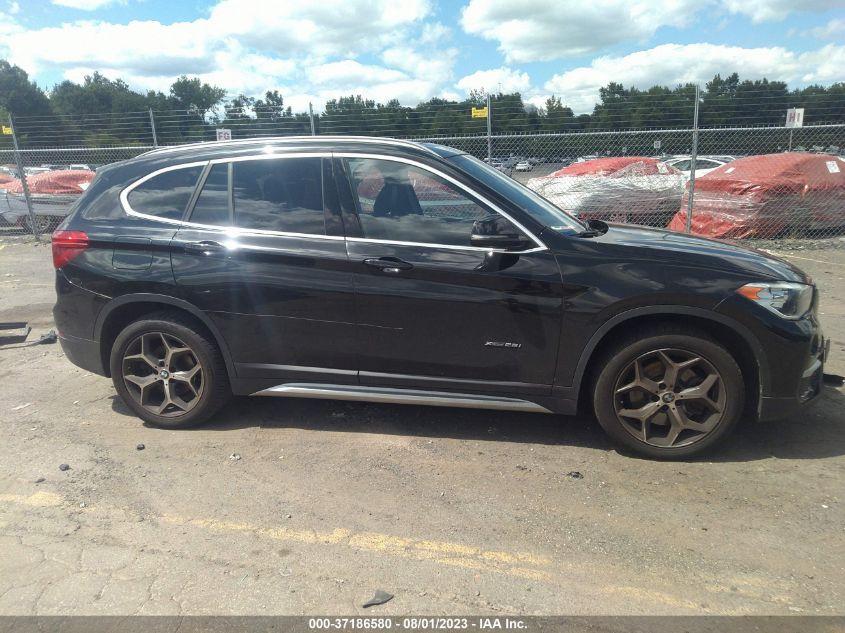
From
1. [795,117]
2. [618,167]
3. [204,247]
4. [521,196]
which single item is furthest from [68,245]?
[795,117]

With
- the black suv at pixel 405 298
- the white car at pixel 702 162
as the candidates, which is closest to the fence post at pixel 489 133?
the black suv at pixel 405 298

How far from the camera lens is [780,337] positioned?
135 inches

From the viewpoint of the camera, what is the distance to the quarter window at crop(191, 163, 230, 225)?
4.07 m

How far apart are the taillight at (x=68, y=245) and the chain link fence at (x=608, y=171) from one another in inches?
290

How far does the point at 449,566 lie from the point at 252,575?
0.90 metres

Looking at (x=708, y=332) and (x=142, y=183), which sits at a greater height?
(x=142, y=183)

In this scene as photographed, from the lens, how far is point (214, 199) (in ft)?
13.4

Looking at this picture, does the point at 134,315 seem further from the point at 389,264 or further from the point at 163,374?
the point at 389,264

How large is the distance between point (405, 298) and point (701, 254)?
1757 mm

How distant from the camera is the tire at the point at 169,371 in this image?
163 inches

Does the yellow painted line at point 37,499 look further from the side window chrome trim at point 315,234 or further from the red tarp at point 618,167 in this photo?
the red tarp at point 618,167

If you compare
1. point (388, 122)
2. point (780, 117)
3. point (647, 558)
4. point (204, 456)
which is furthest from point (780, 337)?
point (780, 117)

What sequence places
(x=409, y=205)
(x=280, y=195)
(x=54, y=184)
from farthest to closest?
(x=54, y=184) < (x=280, y=195) < (x=409, y=205)

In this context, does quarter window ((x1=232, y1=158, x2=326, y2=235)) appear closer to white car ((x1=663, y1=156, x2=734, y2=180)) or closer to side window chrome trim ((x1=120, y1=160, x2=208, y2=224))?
side window chrome trim ((x1=120, y1=160, x2=208, y2=224))
